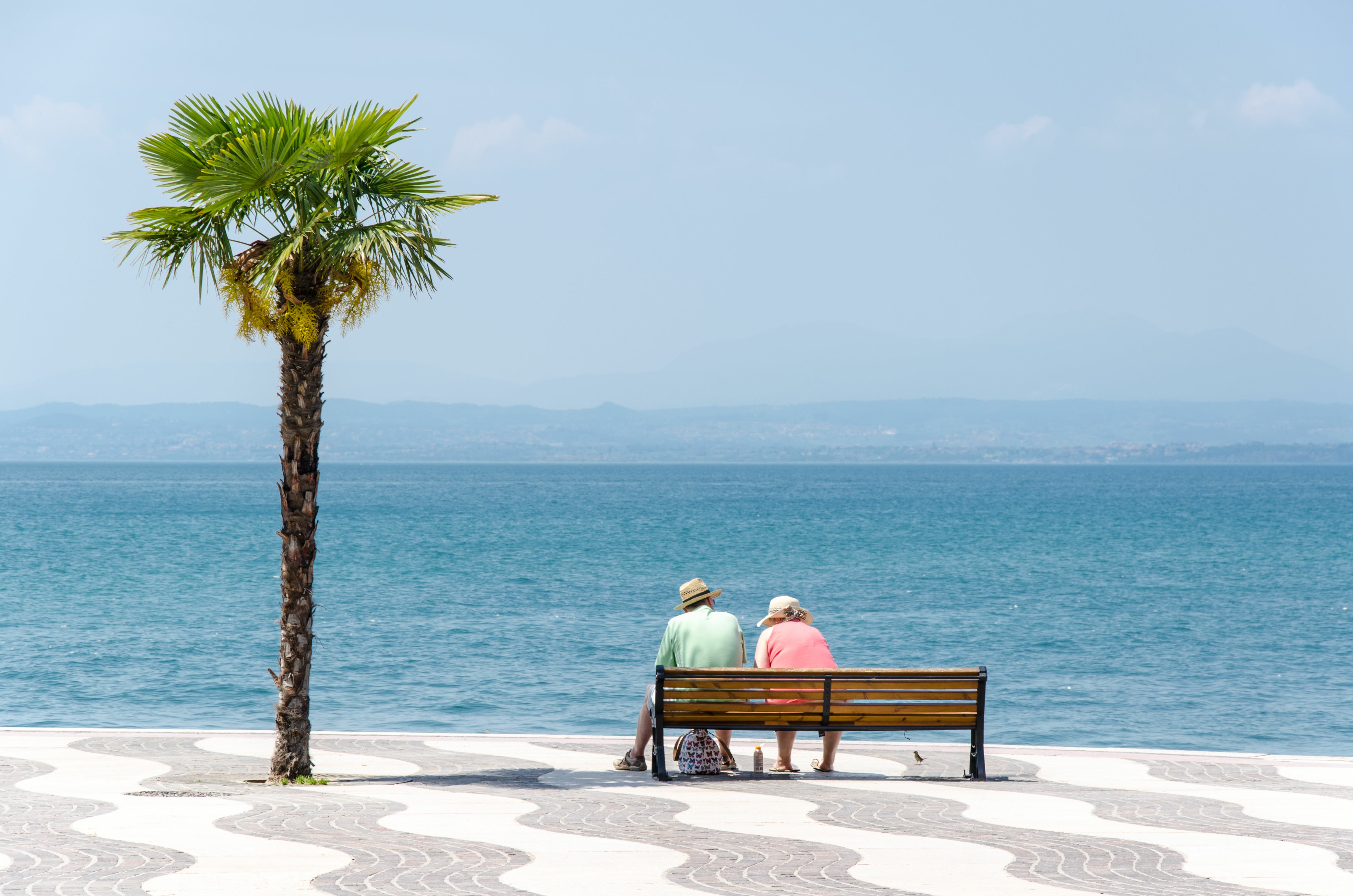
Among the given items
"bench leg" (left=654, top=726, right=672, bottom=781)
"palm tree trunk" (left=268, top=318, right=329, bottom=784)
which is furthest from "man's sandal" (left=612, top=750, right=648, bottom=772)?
"palm tree trunk" (left=268, top=318, right=329, bottom=784)

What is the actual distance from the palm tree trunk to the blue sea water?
24.0 feet

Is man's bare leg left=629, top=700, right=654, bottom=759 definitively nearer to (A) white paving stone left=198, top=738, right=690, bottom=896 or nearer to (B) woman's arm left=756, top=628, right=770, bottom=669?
(B) woman's arm left=756, top=628, right=770, bottom=669

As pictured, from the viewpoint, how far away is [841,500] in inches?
4343

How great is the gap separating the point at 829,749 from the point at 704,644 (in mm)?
1173

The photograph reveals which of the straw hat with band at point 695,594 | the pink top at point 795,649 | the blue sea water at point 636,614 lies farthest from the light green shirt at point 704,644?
the blue sea water at point 636,614

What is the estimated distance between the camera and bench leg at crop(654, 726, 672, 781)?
9.20m

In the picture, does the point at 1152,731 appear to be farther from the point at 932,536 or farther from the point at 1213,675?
the point at 932,536

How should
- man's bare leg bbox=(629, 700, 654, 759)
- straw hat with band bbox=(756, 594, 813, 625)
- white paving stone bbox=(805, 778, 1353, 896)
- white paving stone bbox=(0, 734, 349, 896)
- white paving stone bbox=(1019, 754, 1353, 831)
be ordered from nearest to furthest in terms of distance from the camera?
white paving stone bbox=(0, 734, 349, 896), white paving stone bbox=(805, 778, 1353, 896), white paving stone bbox=(1019, 754, 1353, 831), man's bare leg bbox=(629, 700, 654, 759), straw hat with band bbox=(756, 594, 813, 625)

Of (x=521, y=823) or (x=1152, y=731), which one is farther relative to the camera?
(x=1152, y=731)

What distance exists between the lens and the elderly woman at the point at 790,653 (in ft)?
31.7

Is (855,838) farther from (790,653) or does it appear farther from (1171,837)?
(790,653)

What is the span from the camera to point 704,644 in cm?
955

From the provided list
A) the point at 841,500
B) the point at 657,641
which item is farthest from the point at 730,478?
the point at 657,641

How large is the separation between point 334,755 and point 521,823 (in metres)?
3.58
